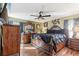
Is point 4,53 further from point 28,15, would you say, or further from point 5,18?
point 28,15

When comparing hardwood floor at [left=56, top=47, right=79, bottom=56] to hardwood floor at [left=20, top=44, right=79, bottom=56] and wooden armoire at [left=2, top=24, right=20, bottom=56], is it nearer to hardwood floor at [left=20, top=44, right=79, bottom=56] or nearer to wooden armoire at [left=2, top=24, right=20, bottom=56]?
hardwood floor at [left=20, top=44, right=79, bottom=56]

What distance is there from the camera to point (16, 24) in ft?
7.85

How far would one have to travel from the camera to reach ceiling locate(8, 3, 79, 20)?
239 centimetres

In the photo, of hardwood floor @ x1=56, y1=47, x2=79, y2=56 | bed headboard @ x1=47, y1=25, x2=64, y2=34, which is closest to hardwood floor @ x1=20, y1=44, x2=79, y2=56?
hardwood floor @ x1=56, y1=47, x2=79, y2=56

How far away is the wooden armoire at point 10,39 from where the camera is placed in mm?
2350

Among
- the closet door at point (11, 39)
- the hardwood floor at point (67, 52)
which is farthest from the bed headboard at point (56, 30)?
the closet door at point (11, 39)

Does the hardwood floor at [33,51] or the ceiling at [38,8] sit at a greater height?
the ceiling at [38,8]

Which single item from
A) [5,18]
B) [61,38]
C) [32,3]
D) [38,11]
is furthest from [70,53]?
[5,18]

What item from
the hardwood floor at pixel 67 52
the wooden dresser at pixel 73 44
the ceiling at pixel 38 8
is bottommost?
the hardwood floor at pixel 67 52

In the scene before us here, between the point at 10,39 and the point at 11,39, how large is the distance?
2 centimetres

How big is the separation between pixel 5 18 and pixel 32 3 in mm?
518

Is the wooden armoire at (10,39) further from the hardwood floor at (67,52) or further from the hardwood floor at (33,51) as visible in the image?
the hardwood floor at (67,52)

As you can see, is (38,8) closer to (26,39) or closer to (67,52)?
(26,39)

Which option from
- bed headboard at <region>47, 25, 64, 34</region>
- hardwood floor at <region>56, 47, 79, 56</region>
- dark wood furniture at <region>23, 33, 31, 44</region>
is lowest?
hardwood floor at <region>56, 47, 79, 56</region>
